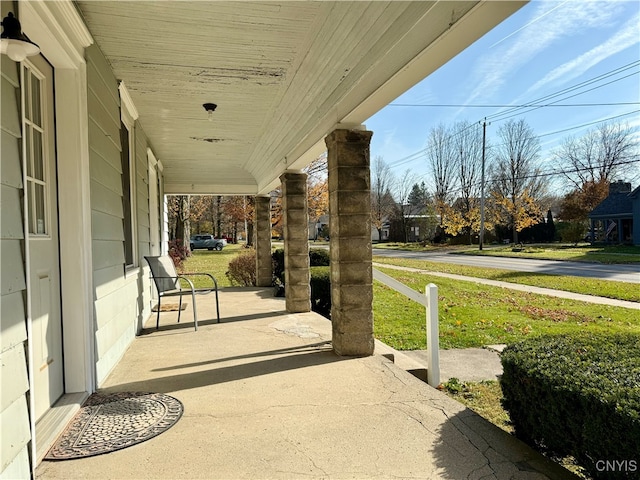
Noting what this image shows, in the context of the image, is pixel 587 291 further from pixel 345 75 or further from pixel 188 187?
pixel 188 187

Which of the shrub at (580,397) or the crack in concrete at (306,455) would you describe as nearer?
the shrub at (580,397)

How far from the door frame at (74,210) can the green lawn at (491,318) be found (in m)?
3.60

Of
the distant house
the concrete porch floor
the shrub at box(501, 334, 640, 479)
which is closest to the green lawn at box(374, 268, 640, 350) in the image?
the concrete porch floor

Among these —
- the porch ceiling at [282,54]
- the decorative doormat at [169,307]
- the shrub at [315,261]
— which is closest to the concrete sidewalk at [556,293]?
the shrub at [315,261]

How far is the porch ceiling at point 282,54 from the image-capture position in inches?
89.9

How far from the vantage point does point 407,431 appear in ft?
7.45

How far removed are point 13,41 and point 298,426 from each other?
2.28m

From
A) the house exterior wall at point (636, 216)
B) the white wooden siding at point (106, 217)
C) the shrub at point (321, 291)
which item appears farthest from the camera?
the house exterior wall at point (636, 216)

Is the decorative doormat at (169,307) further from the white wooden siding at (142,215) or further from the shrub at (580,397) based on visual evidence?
the shrub at (580,397)

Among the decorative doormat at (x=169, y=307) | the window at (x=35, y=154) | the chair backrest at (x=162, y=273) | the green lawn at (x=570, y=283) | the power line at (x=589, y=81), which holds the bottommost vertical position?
the green lawn at (x=570, y=283)

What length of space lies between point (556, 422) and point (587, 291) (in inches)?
331

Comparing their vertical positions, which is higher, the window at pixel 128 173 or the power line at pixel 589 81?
the power line at pixel 589 81

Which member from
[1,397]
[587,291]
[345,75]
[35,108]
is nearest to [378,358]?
[345,75]

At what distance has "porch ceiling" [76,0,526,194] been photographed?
2283mm
